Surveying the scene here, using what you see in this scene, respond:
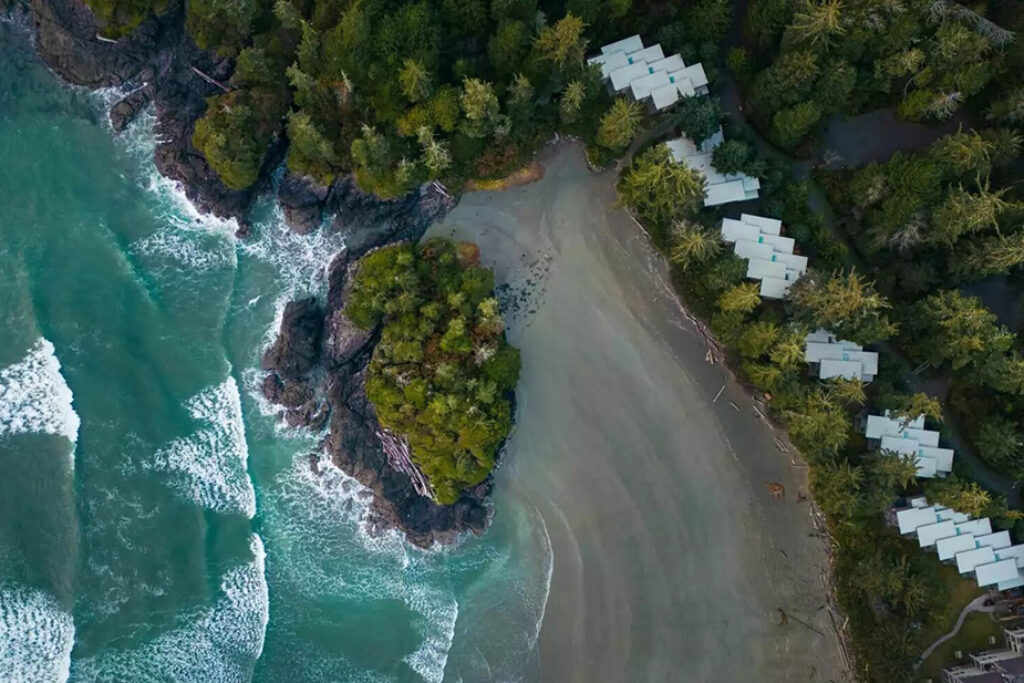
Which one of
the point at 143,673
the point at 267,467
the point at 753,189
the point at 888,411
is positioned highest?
the point at 753,189

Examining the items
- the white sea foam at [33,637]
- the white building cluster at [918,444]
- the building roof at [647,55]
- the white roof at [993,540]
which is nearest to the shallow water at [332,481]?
the white sea foam at [33,637]

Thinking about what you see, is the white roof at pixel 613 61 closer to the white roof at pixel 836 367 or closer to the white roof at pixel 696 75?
the white roof at pixel 696 75

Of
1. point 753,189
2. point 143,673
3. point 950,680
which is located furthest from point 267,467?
point 950,680

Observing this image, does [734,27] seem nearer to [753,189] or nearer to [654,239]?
[753,189]

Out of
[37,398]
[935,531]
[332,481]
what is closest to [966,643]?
[935,531]

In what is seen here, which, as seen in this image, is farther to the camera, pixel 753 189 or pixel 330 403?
pixel 330 403

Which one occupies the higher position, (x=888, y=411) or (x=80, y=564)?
(x=888, y=411)
